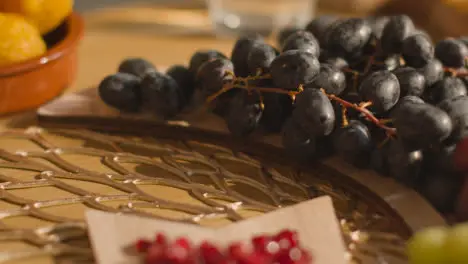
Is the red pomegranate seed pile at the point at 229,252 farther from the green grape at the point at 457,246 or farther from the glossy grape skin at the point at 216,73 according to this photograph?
the glossy grape skin at the point at 216,73

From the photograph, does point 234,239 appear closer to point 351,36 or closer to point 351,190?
point 351,190

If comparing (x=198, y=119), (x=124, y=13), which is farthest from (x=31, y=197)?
(x=124, y=13)

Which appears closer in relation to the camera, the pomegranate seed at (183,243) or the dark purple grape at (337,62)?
the pomegranate seed at (183,243)

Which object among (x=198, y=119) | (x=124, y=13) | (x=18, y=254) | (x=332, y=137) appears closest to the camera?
(x=18, y=254)

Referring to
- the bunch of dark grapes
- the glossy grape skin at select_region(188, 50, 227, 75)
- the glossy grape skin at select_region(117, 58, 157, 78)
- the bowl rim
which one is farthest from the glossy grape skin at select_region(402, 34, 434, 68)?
the bowl rim

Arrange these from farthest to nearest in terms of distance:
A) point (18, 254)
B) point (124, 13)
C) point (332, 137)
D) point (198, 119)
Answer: point (124, 13) → point (198, 119) → point (332, 137) → point (18, 254)

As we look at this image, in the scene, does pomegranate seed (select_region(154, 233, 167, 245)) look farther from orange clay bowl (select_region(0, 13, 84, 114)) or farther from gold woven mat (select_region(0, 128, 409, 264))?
orange clay bowl (select_region(0, 13, 84, 114))

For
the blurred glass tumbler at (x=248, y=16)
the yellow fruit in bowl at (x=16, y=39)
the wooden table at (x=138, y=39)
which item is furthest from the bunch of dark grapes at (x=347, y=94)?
the blurred glass tumbler at (x=248, y=16)

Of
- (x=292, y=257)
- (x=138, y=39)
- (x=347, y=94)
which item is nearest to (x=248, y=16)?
(x=138, y=39)
